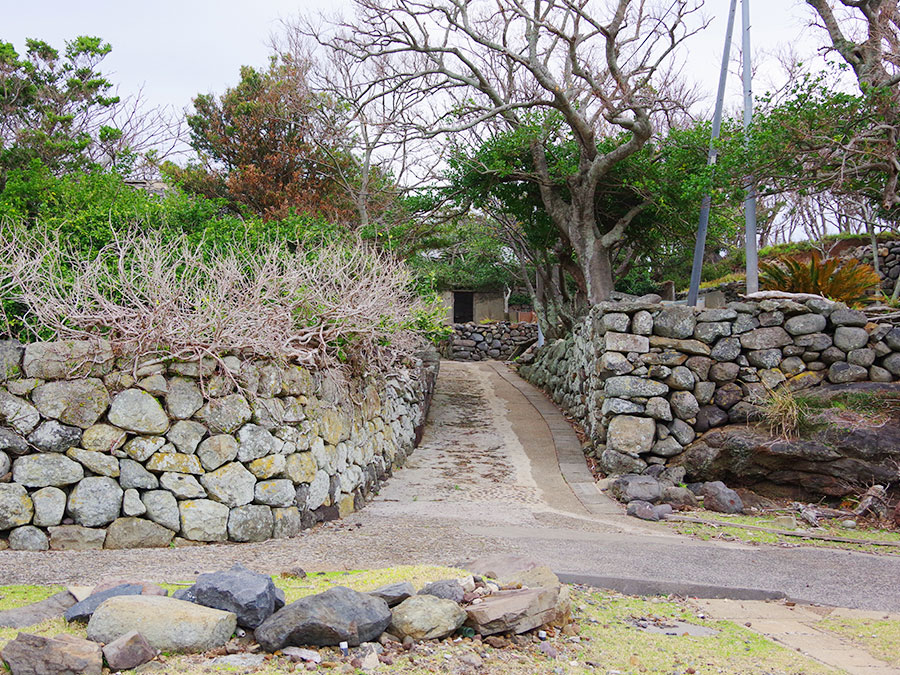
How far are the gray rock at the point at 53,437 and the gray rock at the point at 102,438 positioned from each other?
7cm

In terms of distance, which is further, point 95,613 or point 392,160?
point 392,160

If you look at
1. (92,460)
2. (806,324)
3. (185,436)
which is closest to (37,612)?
(92,460)

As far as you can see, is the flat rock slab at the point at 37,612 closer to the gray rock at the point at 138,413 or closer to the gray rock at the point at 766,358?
the gray rock at the point at 138,413

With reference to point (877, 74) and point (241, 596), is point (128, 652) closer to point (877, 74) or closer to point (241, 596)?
point (241, 596)

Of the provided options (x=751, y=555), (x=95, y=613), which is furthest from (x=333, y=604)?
(x=751, y=555)

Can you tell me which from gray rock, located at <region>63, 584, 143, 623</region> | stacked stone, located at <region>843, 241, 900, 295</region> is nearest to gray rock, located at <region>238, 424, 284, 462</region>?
gray rock, located at <region>63, 584, 143, 623</region>

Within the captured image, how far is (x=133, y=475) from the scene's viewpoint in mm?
5324

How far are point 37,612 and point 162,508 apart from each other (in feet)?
6.36

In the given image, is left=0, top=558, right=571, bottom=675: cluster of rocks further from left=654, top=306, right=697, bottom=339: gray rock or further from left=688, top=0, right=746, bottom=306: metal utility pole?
left=688, top=0, right=746, bottom=306: metal utility pole

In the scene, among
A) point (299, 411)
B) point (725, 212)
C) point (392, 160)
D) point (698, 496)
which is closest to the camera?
point (299, 411)

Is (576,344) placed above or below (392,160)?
below

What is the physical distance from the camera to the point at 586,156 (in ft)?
39.4

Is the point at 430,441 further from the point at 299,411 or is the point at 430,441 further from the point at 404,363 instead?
the point at 299,411

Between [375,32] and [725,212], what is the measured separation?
737 cm
